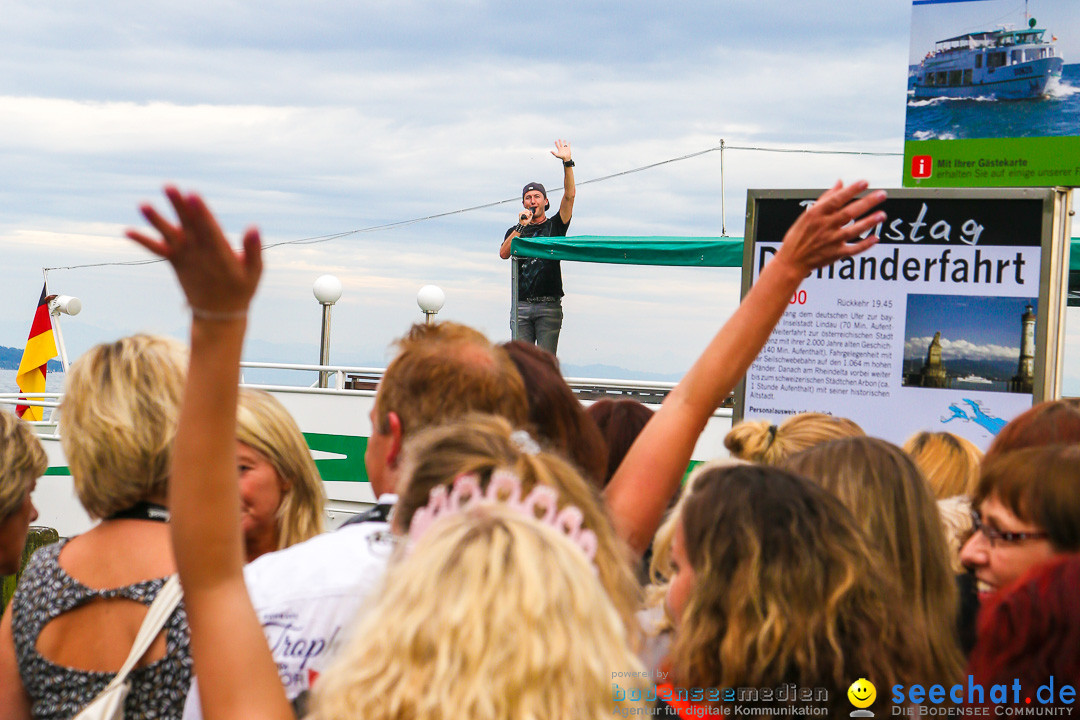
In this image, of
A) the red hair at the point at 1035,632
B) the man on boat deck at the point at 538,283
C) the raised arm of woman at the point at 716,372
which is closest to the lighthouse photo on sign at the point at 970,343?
the raised arm of woman at the point at 716,372

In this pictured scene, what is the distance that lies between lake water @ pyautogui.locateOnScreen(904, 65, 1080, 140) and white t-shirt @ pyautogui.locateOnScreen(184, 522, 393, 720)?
389 cm

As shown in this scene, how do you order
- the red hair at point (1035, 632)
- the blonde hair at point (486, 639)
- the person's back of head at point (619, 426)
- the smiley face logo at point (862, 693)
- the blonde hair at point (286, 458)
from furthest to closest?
the person's back of head at point (619, 426)
the blonde hair at point (286, 458)
the smiley face logo at point (862, 693)
the red hair at point (1035, 632)
the blonde hair at point (486, 639)

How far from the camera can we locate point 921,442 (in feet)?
11.3

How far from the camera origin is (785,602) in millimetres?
1881

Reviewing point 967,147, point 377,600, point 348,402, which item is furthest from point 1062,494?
point 348,402

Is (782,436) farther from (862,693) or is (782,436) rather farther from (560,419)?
(862,693)

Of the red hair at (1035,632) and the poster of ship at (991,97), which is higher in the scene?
the poster of ship at (991,97)

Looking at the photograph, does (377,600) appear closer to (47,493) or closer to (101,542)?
(101,542)

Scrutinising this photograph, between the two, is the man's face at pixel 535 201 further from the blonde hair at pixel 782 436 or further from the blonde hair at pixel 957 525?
the blonde hair at pixel 957 525

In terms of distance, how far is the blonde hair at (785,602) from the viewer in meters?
1.87

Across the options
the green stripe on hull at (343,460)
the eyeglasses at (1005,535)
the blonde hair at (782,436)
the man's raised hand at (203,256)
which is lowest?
the green stripe on hull at (343,460)

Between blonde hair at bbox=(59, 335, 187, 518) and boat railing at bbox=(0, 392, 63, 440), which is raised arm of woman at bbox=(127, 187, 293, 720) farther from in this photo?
boat railing at bbox=(0, 392, 63, 440)

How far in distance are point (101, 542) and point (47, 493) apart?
942cm

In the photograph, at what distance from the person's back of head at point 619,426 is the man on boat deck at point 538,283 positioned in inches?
209
